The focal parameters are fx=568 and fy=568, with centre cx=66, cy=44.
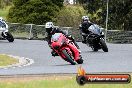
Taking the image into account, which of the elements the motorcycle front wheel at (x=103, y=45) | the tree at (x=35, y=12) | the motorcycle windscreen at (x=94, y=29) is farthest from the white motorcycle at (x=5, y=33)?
the tree at (x=35, y=12)

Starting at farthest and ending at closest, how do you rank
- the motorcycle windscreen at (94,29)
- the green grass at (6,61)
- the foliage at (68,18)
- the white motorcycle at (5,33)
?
1. the foliage at (68,18)
2. the white motorcycle at (5,33)
3. the motorcycle windscreen at (94,29)
4. the green grass at (6,61)

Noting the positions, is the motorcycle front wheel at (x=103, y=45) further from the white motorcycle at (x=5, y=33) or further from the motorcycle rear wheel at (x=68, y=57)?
the white motorcycle at (x=5, y=33)

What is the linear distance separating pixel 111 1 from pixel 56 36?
2823cm

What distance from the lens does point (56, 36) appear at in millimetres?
20156

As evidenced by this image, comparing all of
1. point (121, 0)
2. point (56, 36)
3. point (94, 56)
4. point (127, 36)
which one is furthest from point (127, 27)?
point (56, 36)

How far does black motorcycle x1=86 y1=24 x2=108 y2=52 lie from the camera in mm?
27234

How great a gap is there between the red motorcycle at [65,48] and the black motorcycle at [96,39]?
262 inches

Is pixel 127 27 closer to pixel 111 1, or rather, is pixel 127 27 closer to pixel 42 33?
pixel 111 1

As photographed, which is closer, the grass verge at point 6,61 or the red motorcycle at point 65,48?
the red motorcycle at point 65,48

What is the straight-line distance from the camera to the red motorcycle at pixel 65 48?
66.2 ft

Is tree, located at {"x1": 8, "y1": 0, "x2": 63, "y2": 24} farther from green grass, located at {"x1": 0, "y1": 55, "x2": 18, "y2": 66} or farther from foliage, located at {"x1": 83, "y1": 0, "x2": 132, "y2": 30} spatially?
green grass, located at {"x1": 0, "y1": 55, "x2": 18, "y2": 66}

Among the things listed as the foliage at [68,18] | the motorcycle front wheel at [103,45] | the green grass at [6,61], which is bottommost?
the foliage at [68,18]

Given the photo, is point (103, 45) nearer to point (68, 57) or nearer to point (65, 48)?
point (65, 48)

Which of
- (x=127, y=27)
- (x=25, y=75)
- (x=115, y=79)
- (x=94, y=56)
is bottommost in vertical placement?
(x=127, y=27)
